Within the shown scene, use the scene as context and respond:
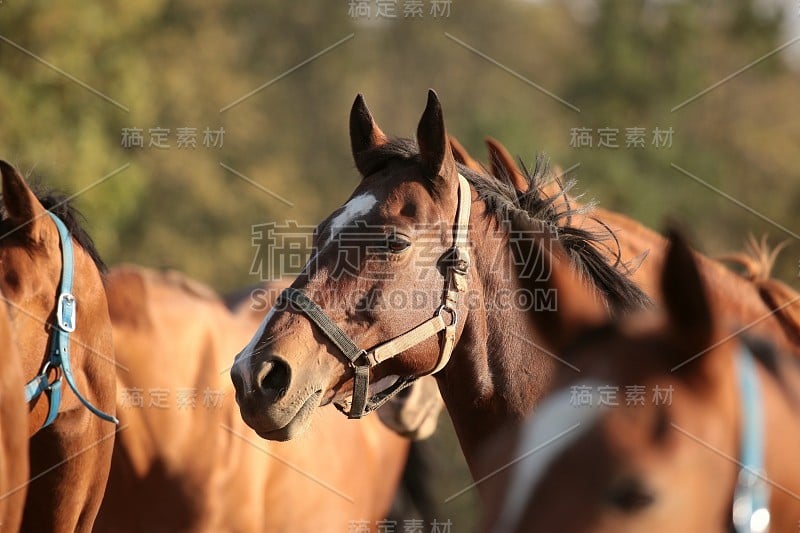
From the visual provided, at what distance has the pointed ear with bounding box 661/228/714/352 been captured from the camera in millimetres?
1777

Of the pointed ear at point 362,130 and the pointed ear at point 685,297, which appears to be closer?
the pointed ear at point 685,297

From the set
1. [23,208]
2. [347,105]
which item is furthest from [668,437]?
[347,105]

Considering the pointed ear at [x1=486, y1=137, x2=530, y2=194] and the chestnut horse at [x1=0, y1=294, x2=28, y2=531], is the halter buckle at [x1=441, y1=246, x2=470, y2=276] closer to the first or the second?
the pointed ear at [x1=486, y1=137, x2=530, y2=194]

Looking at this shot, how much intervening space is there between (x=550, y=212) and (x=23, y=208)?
1951mm

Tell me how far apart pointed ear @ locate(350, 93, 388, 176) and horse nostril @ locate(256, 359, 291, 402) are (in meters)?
0.99

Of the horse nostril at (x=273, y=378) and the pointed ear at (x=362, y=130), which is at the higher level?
the pointed ear at (x=362, y=130)

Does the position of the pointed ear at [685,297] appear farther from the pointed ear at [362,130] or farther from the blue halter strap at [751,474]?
the pointed ear at [362,130]

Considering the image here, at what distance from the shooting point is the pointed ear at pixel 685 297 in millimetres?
1777

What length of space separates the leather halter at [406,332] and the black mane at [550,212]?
169 mm

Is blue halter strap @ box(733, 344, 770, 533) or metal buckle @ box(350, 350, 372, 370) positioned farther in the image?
metal buckle @ box(350, 350, 372, 370)

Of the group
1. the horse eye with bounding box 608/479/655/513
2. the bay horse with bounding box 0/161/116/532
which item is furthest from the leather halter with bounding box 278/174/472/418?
the horse eye with bounding box 608/479/655/513

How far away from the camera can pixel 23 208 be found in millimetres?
3654

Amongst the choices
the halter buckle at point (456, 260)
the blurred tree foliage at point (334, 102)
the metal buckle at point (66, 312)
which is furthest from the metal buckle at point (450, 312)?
the blurred tree foliage at point (334, 102)

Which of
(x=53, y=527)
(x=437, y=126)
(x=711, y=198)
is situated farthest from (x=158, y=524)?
(x=711, y=198)
